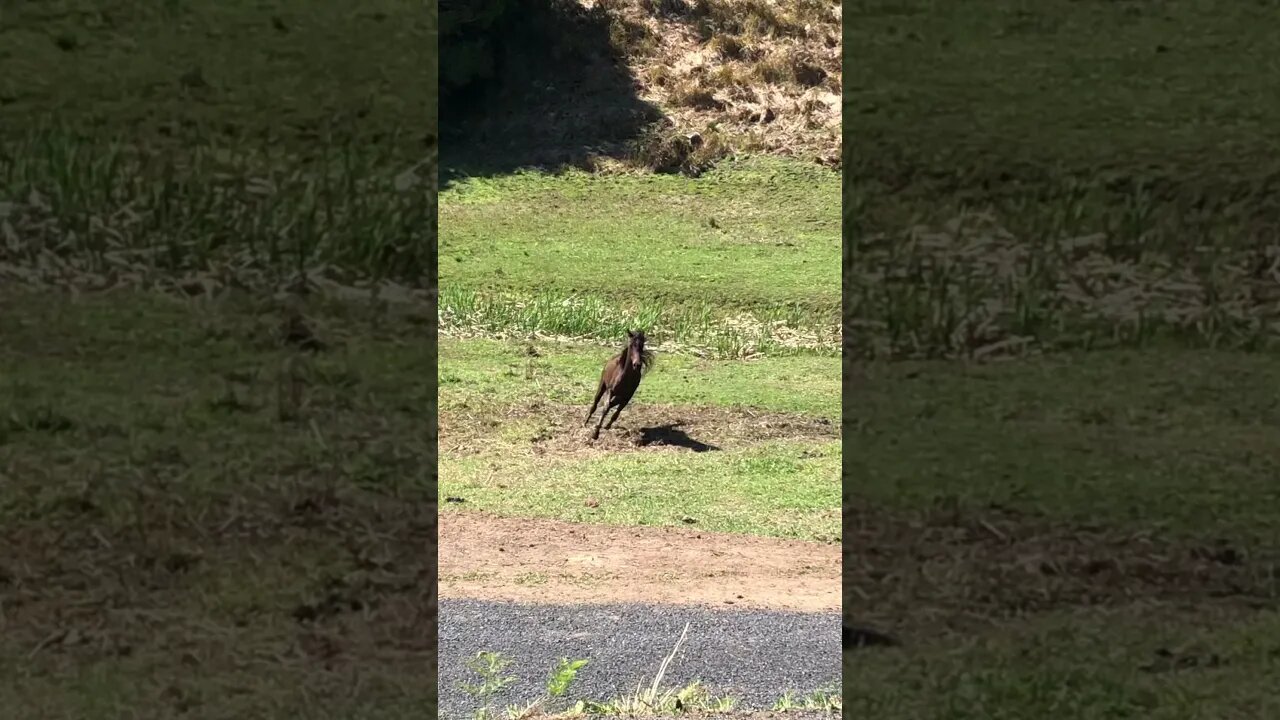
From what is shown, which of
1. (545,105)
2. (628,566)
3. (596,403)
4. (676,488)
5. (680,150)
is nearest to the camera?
(628,566)

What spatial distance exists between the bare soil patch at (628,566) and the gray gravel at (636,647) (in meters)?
0.19

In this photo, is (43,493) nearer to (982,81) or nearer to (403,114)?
(403,114)

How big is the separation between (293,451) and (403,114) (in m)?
0.64

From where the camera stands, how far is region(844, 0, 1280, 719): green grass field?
208cm

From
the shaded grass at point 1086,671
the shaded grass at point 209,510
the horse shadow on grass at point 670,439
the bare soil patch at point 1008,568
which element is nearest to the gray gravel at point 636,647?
the shaded grass at point 209,510

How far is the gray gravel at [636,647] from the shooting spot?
475 centimetres

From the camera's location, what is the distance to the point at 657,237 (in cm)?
1614

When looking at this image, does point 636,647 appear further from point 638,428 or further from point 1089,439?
point 638,428

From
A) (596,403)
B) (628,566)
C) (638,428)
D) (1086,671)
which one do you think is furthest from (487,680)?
(638,428)

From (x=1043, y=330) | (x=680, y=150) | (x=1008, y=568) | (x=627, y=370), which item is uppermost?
(x=1043, y=330)

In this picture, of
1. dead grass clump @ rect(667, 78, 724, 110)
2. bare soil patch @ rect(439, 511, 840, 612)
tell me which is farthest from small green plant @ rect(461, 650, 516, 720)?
dead grass clump @ rect(667, 78, 724, 110)

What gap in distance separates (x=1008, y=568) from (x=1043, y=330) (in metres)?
→ 0.42

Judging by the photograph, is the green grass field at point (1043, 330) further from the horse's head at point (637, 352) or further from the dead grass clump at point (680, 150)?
the dead grass clump at point (680, 150)

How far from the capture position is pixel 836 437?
9172 millimetres
